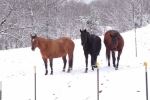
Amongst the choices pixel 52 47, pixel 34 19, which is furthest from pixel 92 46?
pixel 34 19

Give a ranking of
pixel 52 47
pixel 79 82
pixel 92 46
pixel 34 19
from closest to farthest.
→ pixel 79 82 < pixel 52 47 < pixel 92 46 < pixel 34 19

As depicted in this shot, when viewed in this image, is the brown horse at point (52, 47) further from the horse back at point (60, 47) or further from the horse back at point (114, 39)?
the horse back at point (114, 39)

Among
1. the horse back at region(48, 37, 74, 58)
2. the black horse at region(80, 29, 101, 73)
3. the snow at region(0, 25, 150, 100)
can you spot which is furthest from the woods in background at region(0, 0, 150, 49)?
the horse back at region(48, 37, 74, 58)

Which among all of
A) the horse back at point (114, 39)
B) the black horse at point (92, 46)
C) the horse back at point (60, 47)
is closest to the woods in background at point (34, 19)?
the horse back at point (114, 39)

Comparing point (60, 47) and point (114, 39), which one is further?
point (60, 47)

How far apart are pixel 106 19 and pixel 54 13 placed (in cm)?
4226

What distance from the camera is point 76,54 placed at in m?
22.3

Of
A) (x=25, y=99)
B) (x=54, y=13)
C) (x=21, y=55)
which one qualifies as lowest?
(x=25, y=99)

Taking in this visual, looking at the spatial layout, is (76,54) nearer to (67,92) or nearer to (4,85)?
(4,85)

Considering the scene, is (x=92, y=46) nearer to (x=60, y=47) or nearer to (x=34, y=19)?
(x=60, y=47)

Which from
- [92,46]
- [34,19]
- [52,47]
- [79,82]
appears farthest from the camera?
[34,19]

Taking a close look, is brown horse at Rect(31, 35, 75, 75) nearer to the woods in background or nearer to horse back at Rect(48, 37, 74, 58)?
horse back at Rect(48, 37, 74, 58)

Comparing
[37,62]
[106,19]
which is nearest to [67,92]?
[37,62]

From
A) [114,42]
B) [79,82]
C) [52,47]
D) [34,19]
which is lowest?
[79,82]
